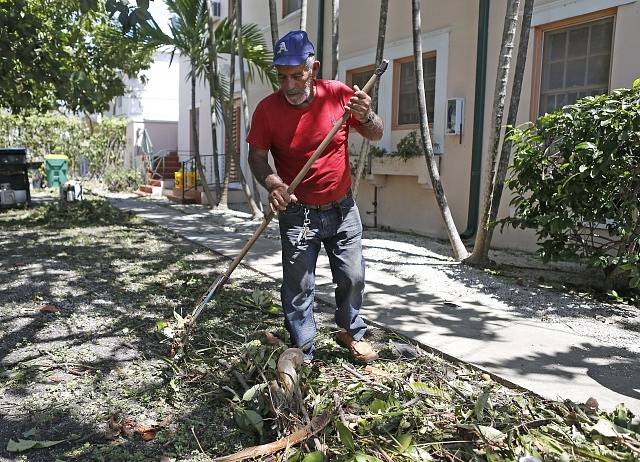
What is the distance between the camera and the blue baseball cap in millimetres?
3168

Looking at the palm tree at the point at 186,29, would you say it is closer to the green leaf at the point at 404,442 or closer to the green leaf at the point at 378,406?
the green leaf at the point at 378,406

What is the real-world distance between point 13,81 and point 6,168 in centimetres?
475

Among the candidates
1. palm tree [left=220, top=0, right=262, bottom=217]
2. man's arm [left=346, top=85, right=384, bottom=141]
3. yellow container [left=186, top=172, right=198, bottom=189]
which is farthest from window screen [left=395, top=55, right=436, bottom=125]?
yellow container [left=186, top=172, right=198, bottom=189]

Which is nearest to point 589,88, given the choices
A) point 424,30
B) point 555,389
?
point 424,30

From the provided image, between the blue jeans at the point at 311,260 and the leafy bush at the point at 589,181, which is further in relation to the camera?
the leafy bush at the point at 589,181

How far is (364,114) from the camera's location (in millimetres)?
3170

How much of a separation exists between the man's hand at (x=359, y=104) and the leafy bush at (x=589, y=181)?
2385 millimetres

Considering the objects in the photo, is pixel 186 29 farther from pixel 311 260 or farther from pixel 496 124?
pixel 311 260

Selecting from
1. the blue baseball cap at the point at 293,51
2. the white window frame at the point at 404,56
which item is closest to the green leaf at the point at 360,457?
the blue baseball cap at the point at 293,51

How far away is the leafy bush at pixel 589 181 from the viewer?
4605mm

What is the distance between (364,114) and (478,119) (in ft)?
16.7

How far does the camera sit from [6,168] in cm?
1241

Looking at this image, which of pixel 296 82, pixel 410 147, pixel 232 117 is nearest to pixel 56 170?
pixel 232 117

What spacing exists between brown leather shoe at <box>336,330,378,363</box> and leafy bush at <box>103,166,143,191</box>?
17.5 m
